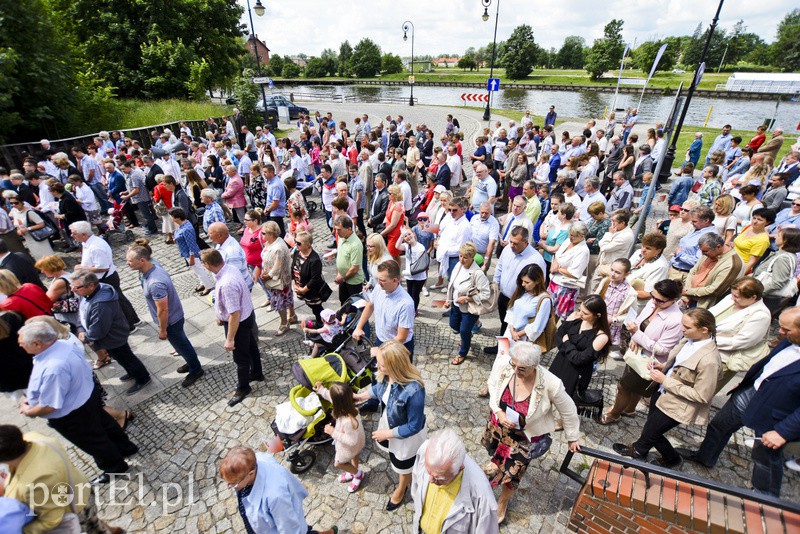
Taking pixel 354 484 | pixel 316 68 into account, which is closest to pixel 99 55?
pixel 354 484

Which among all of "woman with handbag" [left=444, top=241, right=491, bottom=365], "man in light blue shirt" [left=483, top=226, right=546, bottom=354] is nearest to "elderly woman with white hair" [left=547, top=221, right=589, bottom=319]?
"man in light blue shirt" [left=483, top=226, right=546, bottom=354]

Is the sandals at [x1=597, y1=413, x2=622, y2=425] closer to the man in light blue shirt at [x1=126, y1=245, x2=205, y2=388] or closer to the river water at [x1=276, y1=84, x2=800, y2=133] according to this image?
the man in light blue shirt at [x1=126, y1=245, x2=205, y2=388]

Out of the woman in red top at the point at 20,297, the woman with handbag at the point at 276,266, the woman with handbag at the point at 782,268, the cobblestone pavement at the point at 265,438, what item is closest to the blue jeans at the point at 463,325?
the cobblestone pavement at the point at 265,438

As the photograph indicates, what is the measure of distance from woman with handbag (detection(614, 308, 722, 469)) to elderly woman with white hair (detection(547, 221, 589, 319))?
1.53 metres

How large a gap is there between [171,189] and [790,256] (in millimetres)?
10051

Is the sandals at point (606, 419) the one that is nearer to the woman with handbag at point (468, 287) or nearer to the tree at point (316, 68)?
the woman with handbag at point (468, 287)

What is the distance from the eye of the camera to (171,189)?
773 cm

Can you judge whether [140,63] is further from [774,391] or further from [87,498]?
[774,391]

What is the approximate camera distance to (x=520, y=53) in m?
72.1

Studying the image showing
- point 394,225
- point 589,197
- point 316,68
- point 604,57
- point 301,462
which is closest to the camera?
point 301,462

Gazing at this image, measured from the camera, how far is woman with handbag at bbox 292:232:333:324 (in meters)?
5.02

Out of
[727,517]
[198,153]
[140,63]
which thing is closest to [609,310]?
[727,517]

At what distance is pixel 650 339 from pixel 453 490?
2.59 meters

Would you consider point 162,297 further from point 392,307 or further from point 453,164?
point 453,164
